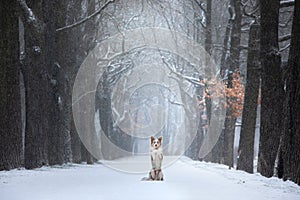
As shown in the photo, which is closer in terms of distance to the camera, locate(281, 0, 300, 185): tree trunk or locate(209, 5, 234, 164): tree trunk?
locate(281, 0, 300, 185): tree trunk

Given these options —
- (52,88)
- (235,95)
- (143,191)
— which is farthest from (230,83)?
(143,191)

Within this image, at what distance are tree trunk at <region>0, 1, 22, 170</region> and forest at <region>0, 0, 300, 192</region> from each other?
1.3 inches

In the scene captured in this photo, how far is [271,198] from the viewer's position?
7.82 m

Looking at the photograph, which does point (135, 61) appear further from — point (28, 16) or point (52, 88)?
point (28, 16)

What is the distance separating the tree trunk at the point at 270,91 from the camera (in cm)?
1219

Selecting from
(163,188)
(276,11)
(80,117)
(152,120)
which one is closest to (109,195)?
(163,188)

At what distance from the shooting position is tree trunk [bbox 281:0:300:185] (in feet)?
31.5

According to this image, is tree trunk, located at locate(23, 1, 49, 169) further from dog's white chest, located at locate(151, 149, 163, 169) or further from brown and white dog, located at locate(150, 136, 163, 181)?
dog's white chest, located at locate(151, 149, 163, 169)

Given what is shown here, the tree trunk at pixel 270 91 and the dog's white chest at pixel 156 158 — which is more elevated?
the tree trunk at pixel 270 91

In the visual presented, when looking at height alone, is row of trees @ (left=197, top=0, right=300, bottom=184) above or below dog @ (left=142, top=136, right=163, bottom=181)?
above

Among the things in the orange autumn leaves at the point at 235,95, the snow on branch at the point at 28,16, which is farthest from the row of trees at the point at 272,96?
the snow on branch at the point at 28,16

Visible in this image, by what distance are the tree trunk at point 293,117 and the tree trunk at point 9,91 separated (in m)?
8.38

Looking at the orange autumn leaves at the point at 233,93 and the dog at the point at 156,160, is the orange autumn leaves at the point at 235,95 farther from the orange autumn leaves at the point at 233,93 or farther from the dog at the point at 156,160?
the dog at the point at 156,160

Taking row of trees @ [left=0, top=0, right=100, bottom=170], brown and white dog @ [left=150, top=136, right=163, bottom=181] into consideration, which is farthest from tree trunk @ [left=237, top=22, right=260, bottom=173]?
row of trees @ [left=0, top=0, right=100, bottom=170]
